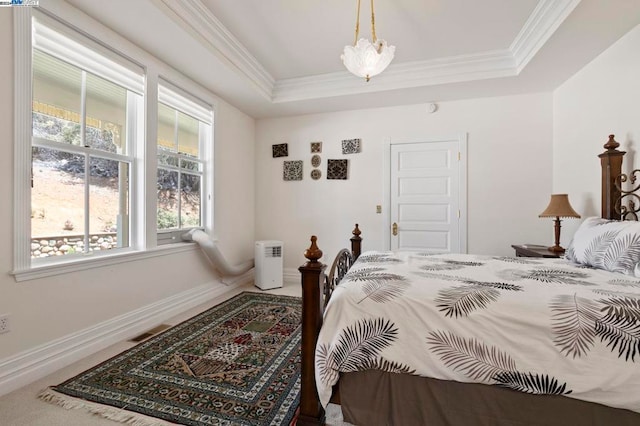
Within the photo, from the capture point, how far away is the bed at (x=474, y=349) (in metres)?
1.09

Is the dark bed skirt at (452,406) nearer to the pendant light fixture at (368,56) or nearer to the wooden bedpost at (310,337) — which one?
the wooden bedpost at (310,337)

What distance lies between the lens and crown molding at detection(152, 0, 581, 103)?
2.32 meters

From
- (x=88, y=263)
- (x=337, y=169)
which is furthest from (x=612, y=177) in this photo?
(x=88, y=263)

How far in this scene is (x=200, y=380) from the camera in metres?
1.82

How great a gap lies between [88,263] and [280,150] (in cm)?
287

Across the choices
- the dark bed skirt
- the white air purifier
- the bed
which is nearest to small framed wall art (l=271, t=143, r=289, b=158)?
the white air purifier

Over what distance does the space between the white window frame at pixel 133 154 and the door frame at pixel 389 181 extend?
2.38 meters

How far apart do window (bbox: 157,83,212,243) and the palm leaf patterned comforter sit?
96.6 inches

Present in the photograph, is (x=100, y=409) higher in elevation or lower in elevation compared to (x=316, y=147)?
lower

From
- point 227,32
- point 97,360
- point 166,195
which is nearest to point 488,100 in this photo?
point 227,32

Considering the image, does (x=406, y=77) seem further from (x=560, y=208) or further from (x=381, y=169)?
(x=560, y=208)

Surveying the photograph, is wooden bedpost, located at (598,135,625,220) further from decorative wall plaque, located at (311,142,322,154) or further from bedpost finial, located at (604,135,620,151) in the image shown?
decorative wall plaque, located at (311,142,322,154)

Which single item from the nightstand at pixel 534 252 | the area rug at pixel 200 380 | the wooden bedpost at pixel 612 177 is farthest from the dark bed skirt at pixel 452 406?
the nightstand at pixel 534 252

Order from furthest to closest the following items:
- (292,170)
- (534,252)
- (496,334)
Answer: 1. (292,170)
2. (534,252)
3. (496,334)
